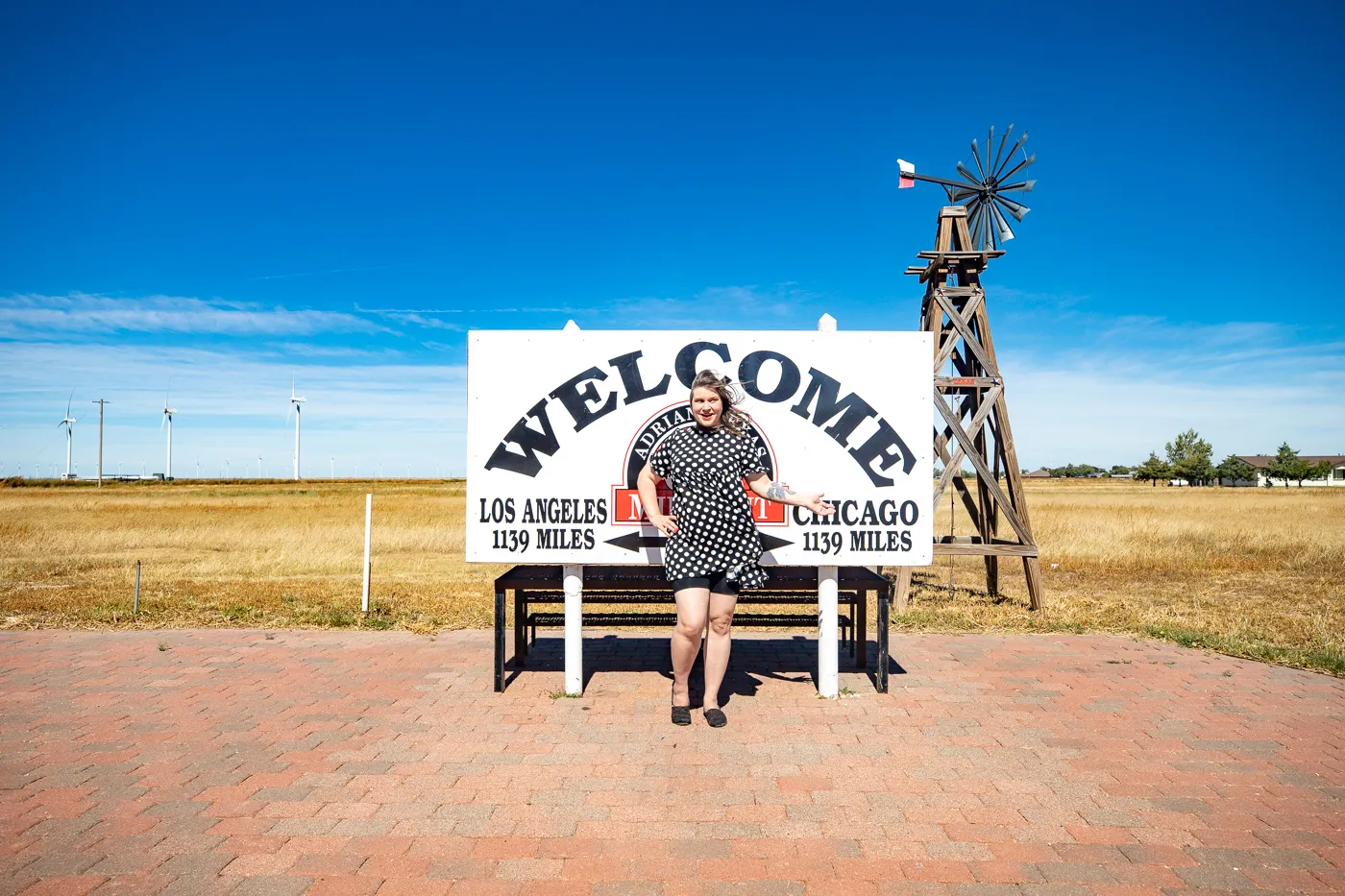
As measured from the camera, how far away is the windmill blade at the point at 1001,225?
33.4ft

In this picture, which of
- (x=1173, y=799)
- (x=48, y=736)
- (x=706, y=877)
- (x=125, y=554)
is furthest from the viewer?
(x=125, y=554)

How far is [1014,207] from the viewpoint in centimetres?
1034

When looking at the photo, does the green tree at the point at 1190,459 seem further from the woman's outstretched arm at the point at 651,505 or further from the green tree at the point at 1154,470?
the woman's outstretched arm at the point at 651,505

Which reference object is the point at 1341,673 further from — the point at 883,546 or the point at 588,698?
the point at 588,698

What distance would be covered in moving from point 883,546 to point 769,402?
1291mm

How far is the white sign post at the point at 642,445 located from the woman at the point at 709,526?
2.16ft

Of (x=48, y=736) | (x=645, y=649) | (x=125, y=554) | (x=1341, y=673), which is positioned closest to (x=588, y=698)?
(x=645, y=649)

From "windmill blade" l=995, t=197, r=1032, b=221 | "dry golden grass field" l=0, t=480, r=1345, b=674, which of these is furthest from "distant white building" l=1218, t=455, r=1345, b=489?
"windmill blade" l=995, t=197, r=1032, b=221

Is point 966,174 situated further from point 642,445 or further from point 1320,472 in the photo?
point 1320,472

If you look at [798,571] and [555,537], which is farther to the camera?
[798,571]

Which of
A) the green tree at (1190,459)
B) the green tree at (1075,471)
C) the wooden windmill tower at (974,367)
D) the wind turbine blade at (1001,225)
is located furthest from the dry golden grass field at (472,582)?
the green tree at (1075,471)

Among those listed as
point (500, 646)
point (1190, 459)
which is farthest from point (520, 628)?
point (1190, 459)

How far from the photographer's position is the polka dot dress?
4.75m

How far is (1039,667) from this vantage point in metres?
6.12
